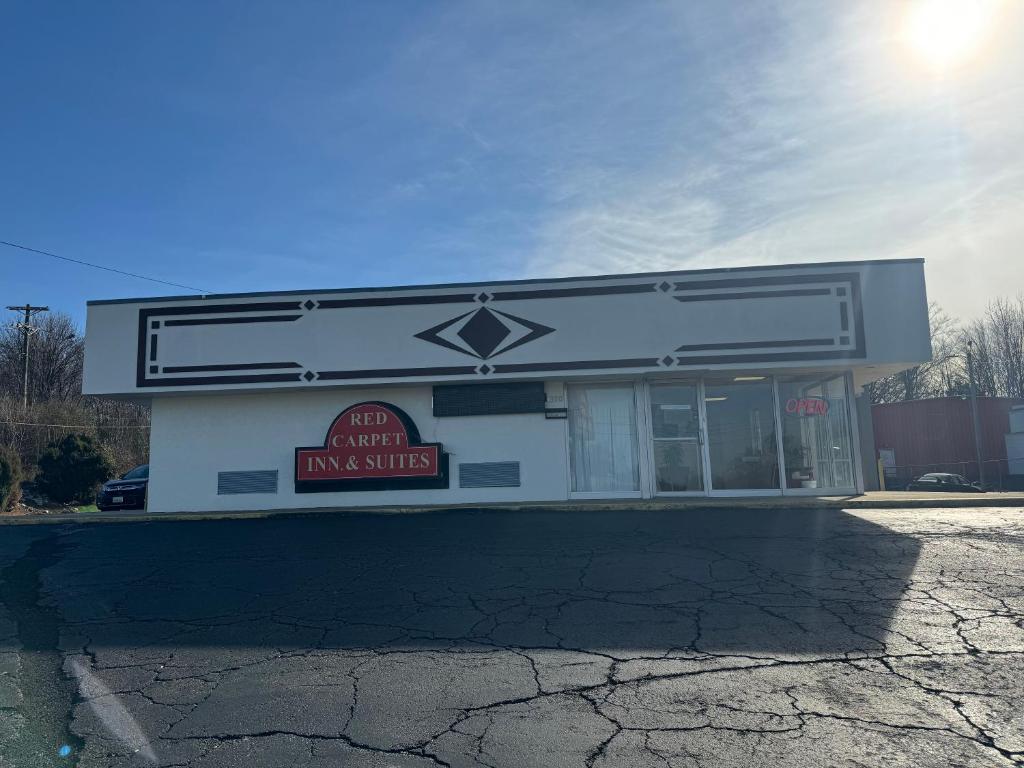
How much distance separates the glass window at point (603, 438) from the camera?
1590 cm

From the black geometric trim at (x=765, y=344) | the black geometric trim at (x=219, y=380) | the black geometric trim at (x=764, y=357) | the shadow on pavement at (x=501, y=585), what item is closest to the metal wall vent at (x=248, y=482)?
the black geometric trim at (x=219, y=380)

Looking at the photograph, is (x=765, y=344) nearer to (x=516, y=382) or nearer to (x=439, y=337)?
(x=516, y=382)

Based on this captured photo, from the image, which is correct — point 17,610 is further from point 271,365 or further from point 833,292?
point 833,292

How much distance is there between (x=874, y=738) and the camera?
14.8ft

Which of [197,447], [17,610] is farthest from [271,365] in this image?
[17,610]

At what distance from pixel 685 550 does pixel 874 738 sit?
209 inches

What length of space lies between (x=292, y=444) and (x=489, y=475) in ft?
13.8

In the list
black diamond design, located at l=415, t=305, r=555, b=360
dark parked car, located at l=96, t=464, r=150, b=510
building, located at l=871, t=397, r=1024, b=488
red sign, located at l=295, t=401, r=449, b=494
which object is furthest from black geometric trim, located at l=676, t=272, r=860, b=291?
building, located at l=871, t=397, r=1024, b=488

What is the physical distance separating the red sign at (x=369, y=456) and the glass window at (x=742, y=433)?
565 cm

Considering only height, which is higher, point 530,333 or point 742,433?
point 530,333

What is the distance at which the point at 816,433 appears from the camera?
16094mm

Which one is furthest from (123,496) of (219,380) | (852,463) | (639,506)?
(852,463)

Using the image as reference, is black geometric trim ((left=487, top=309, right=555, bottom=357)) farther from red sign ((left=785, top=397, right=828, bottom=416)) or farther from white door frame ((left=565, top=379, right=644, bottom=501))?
red sign ((left=785, top=397, right=828, bottom=416))

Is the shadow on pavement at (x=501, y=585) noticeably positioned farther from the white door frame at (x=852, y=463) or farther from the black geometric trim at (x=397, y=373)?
the black geometric trim at (x=397, y=373)
